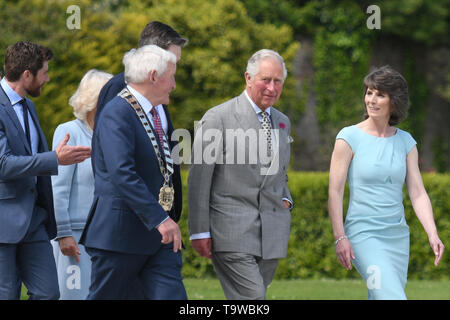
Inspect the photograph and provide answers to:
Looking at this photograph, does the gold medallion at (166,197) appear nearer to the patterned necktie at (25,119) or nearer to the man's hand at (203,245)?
the man's hand at (203,245)

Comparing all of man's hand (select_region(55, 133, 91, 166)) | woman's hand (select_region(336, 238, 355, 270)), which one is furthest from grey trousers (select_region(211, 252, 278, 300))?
man's hand (select_region(55, 133, 91, 166))

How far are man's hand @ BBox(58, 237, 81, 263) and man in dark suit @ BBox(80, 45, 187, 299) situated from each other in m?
1.27

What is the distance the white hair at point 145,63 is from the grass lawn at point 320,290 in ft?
17.3

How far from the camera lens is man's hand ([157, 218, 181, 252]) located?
4.26m

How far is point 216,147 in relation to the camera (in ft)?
17.3

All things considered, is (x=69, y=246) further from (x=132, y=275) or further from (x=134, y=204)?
(x=134, y=204)

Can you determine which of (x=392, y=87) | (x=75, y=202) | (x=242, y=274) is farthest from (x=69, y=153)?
(x=392, y=87)

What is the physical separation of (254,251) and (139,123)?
1.30 m

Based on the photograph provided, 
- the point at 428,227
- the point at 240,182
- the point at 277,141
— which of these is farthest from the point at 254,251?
the point at 428,227

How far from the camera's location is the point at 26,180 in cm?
520

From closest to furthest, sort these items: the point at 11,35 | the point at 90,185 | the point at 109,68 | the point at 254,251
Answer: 1. the point at 254,251
2. the point at 90,185
3. the point at 11,35
4. the point at 109,68

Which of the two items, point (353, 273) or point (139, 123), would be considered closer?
point (139, 123)

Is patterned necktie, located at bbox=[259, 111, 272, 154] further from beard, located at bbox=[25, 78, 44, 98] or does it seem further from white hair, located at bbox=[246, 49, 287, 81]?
beard, located at bbox=[25, 78, 44, 98]
